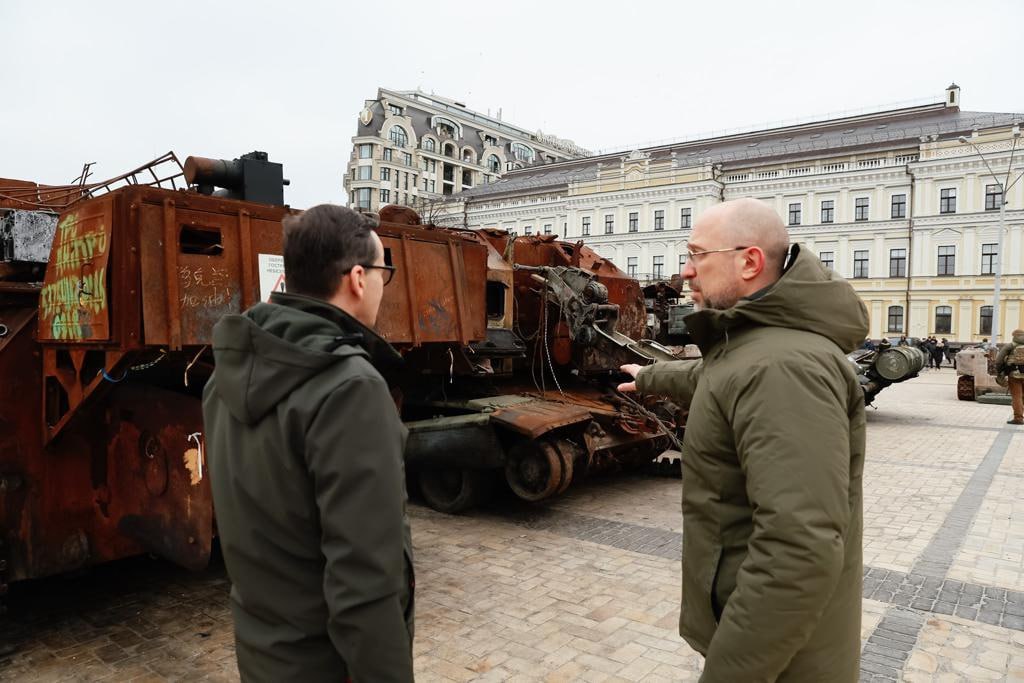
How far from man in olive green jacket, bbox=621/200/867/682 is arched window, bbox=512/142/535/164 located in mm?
88252

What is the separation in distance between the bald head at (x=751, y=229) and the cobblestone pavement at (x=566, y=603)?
9.60ft

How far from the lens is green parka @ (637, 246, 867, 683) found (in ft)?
5.70

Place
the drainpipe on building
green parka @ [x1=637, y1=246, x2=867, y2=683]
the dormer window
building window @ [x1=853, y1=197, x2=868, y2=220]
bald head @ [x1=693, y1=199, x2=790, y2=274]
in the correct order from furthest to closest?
the dormer window < building window @ [x1=853, y1=197, x2=868, y2=220] < the drainpipe on building < bald head @ [x1=693, y1=199, x2=790, y2=274] < green parka @ [x1=637, y1=246, x2=867, y2=683]

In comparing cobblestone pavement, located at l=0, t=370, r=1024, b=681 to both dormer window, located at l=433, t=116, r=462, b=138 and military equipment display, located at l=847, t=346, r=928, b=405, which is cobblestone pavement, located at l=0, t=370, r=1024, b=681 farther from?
dormer window, located at l=433, t=116, r=462, b=138

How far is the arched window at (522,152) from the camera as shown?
3467 inches

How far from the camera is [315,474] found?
5.78 feet

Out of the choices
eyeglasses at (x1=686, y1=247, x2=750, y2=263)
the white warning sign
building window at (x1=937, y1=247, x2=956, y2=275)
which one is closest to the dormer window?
building window at (x1=937, y1=247, x2=956, y2=275)

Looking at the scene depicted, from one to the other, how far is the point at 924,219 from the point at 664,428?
4124 centimetres

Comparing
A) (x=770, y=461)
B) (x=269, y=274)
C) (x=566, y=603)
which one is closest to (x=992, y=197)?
(x=566, y=603)

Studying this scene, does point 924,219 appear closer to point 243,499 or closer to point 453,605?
point 453,605

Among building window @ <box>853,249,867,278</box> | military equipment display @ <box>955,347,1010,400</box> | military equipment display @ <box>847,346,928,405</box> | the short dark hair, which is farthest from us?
building window @ <box>853,249,867,278</box>

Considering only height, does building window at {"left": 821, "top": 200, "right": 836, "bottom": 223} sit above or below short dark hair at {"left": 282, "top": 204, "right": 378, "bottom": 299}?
above

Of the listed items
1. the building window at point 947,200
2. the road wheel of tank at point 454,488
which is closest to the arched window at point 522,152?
the building window at point 947,200

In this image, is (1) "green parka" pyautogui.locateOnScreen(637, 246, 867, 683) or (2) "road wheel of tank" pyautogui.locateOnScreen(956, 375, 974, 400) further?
(2) "road wheel of tank" pyautogui.locateOnScreen(956, 375, 974, 400)
